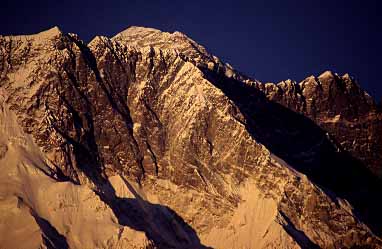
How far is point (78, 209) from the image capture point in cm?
19750

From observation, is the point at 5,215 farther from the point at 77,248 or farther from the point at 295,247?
the point at 295,247

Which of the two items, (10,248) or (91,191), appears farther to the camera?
A: (91,191)

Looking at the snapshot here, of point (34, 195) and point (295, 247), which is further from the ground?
point (34, 195)

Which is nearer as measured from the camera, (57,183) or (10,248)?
(10,248)

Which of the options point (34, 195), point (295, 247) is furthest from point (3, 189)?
point (295, 247)

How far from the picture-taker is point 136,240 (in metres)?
190

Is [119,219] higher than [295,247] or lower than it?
higher

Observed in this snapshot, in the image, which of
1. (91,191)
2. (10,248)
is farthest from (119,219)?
(10,248)

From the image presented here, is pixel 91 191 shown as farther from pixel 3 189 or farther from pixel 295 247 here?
pixel 295 247

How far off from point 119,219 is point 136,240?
981 centimetres

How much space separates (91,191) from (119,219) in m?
5.19

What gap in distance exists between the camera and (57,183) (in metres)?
200

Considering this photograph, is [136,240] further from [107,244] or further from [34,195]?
[34,195]

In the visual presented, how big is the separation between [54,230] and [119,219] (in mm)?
10375
